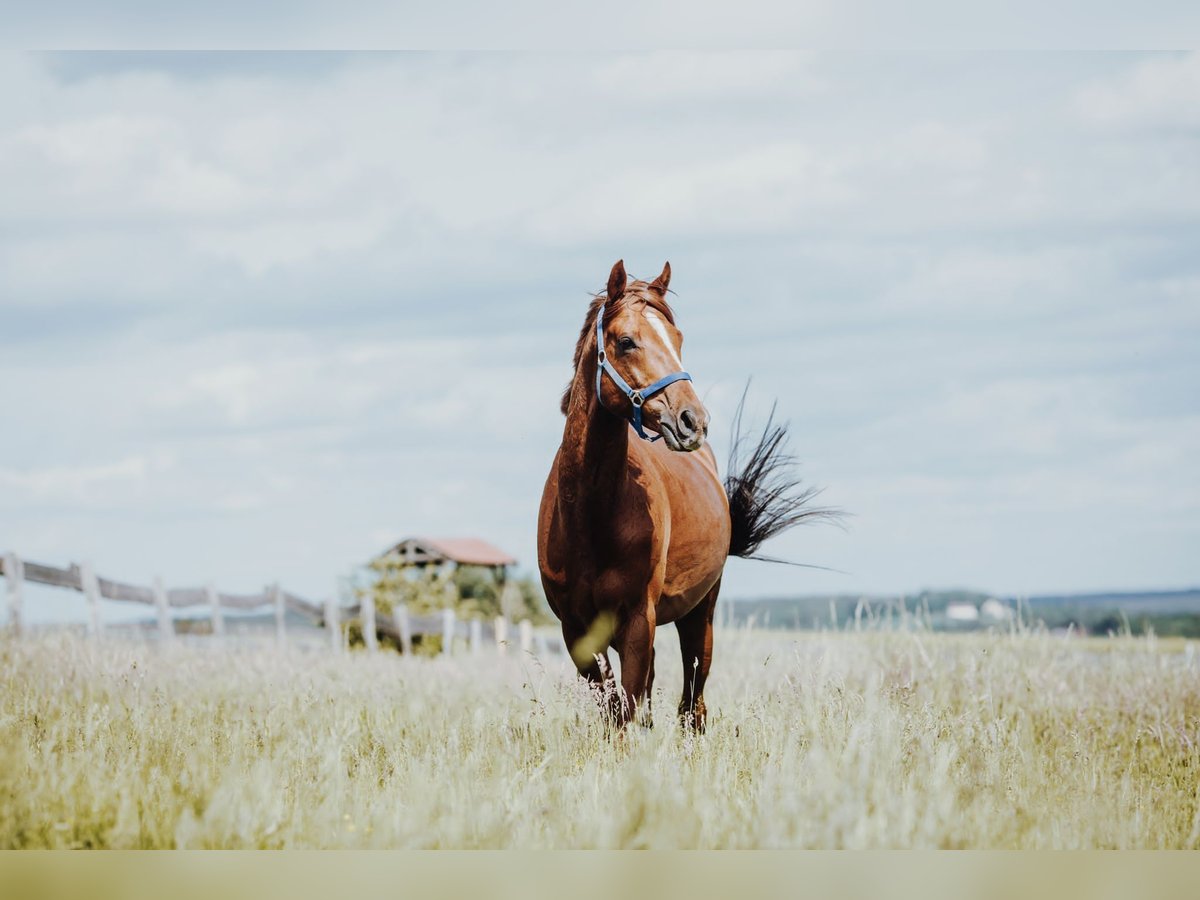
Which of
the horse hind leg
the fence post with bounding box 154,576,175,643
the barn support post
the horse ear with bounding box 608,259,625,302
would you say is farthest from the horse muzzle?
the fence post with bounding box 154,576,175,643

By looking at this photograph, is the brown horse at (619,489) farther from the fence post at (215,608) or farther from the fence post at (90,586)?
the fence post at (215,608)

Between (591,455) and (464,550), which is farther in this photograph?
(464,550)

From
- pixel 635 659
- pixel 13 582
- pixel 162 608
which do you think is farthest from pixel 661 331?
pixel 162 608

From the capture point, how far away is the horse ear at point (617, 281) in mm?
4711

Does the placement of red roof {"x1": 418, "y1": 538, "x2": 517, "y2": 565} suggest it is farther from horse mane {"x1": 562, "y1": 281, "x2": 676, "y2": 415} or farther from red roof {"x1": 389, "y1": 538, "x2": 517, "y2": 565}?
horse mane {"x1": 562, "y1": 281, "x2": 676, "y2": 415}

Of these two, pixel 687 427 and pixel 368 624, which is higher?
pixel 687 427

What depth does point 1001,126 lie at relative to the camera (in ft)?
20.2

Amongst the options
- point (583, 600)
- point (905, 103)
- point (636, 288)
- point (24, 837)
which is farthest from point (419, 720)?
point (905, 103)

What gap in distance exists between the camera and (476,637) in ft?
56.3

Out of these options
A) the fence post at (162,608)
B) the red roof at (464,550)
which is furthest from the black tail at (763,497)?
the red roof at (464,550)

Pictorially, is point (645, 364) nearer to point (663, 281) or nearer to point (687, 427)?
point (687, 427)

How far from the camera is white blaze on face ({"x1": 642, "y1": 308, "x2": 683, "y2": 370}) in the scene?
15.0ft

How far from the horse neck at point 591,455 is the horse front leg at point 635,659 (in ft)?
1.53

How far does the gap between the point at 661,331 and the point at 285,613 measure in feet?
52.6
